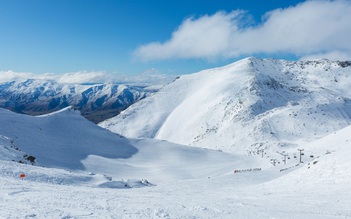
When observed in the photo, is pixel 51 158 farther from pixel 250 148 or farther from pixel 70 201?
pixel 250 148

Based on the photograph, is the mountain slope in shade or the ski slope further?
the mountain slope in shade

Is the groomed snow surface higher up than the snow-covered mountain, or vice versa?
the snow-covered mountain

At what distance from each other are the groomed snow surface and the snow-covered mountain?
39.6 metres

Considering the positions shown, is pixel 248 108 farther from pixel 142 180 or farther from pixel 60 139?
pixel 142 180

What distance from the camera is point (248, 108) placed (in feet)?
425

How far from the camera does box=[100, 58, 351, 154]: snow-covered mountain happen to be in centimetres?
10738

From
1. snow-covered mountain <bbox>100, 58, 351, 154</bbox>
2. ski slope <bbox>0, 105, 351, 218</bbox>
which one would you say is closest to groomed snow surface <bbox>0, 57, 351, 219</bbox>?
ski slope <bbox>0, 105, 351, 218</bbox>

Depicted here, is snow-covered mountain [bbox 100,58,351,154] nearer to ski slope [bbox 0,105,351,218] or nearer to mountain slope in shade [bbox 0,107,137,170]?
ski slope [bbox 0,105,351,218]

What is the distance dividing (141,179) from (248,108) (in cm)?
9831

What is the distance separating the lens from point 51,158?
42125 mm

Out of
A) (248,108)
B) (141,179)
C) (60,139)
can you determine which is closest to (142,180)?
(141,179)

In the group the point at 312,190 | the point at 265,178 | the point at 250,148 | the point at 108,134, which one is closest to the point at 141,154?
the point at 108,134

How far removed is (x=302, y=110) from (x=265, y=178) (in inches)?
3827

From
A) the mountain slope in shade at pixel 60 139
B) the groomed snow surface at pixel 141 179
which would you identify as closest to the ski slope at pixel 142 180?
the groomed snow surface at pixel 141 179
